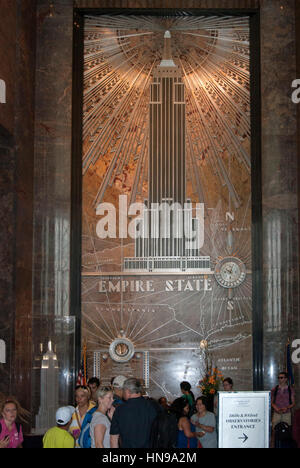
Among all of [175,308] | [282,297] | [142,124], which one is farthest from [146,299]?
[142,124]

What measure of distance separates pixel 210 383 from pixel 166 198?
3565 mm

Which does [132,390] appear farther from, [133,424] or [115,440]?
[115,440]

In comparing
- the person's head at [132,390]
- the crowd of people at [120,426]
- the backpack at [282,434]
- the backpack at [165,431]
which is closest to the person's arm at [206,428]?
the crowd of people at [120,426]

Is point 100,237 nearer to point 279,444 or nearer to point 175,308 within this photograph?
point 175,308

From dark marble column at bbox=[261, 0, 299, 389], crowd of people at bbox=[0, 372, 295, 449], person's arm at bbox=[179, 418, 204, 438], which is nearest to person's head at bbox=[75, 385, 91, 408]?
crowd of people at bbox=[0, 372, 295, 449]

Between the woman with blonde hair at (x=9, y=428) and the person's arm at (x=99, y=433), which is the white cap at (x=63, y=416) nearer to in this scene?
the person's arm at (x=99, y=433)

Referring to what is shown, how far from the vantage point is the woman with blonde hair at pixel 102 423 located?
18.2 feet

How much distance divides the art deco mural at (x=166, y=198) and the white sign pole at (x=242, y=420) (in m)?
7.46

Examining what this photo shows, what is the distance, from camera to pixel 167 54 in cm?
1298

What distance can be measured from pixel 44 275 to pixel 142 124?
339cm

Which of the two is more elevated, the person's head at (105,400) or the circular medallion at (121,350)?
the person's head at (105,400)

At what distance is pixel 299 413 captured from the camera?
7410mm

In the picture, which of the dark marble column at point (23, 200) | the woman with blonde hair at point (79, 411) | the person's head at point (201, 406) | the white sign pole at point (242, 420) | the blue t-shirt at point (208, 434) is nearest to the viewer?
the white sign pole at point (242, 420)

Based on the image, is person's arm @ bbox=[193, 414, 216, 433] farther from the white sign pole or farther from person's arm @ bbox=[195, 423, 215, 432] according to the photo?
the white sign pole
